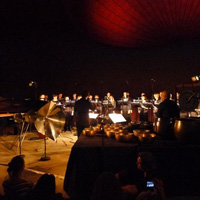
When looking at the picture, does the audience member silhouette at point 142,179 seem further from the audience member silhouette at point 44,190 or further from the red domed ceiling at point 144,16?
the red domed ceiling at point 144,16

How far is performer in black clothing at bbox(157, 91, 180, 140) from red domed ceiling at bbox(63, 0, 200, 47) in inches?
72.4

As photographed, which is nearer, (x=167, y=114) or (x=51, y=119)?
(x=167, y=114)

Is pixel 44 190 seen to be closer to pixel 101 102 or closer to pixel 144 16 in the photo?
pixel 144 16

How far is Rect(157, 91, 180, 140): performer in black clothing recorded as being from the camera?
7.95 feet

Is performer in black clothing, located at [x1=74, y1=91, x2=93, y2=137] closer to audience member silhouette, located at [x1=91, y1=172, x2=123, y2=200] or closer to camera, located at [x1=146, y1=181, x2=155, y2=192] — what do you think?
camera, located at [x1=146, y1=181, x2=155, y2=192]

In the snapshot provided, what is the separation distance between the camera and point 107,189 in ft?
4.41

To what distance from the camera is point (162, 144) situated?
2.22 metres

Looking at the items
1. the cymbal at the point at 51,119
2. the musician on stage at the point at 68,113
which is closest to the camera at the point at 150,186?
the cymbal at the point at 51,119

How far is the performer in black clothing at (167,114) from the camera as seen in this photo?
2423mm

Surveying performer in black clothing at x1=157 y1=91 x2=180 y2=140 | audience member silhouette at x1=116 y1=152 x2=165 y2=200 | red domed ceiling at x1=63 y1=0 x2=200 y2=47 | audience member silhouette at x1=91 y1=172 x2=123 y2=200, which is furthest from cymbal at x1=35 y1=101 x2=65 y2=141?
audience member silhouette at x1=91 y1=172 x2=123 y2=200

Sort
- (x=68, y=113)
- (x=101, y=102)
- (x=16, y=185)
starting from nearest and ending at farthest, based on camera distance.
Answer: (x=16, y=185) → (x=101, y=102) → (x=68, y=113)

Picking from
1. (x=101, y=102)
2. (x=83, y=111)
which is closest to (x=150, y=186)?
(x=83, y=111)

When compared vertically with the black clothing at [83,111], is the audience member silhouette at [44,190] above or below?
below

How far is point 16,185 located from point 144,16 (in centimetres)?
410
